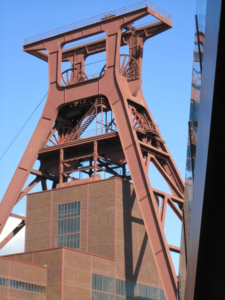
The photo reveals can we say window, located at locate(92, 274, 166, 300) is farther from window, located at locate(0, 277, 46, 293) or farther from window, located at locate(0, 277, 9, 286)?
window, located at locate(0, 277, 9, 286)

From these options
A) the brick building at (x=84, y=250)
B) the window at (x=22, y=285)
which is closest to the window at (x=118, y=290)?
the brick building at (x=84, y=250)

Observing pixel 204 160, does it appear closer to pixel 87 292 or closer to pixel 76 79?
pixel 87 292

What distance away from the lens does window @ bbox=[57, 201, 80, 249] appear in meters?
47.4

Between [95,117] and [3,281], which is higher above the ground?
[95,117]

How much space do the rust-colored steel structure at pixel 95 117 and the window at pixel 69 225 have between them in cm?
189

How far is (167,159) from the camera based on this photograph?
47156 mm

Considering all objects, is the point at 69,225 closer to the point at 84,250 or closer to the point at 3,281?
the point at 84,250

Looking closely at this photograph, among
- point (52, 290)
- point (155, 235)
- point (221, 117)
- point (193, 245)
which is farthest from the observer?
point (52, 290)

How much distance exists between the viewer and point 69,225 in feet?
157

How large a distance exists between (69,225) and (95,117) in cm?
782

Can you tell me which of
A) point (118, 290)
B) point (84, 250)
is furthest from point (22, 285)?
point (118, 290)

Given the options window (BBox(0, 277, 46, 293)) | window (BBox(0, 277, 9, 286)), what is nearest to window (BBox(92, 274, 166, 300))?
window (BBox(0, 277, 46, 293))

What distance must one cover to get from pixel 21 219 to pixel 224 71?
1836 inches

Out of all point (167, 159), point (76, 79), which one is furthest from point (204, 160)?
point (76, 79)
